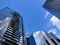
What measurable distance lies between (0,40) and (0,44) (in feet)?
3.54

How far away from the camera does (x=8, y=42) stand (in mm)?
15070

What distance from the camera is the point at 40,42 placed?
216ft

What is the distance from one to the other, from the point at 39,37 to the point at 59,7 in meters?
27.4

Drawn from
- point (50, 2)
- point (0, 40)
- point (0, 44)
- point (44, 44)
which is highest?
point (50, 2)

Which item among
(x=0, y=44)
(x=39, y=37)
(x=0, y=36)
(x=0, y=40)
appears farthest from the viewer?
(x=39, y=37)

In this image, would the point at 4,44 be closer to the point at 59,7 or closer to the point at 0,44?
the point at 0,44

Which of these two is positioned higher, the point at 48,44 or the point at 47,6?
the point at 47,6

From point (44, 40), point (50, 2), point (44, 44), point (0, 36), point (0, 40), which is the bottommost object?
point (0, 40)

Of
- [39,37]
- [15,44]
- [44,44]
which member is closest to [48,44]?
[44,44]

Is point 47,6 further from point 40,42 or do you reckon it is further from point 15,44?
point 15,44

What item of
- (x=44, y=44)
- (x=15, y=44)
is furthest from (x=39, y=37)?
(x=15, y=44)

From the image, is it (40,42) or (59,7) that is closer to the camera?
(59,7)

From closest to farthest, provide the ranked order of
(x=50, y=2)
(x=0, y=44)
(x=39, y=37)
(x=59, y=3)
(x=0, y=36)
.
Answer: (x=0, y=44) < (x=0, y=36) < (x=59, y=3) < (x=50, y=2) < (x=39, y=37)

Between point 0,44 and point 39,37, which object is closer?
point 0,44
